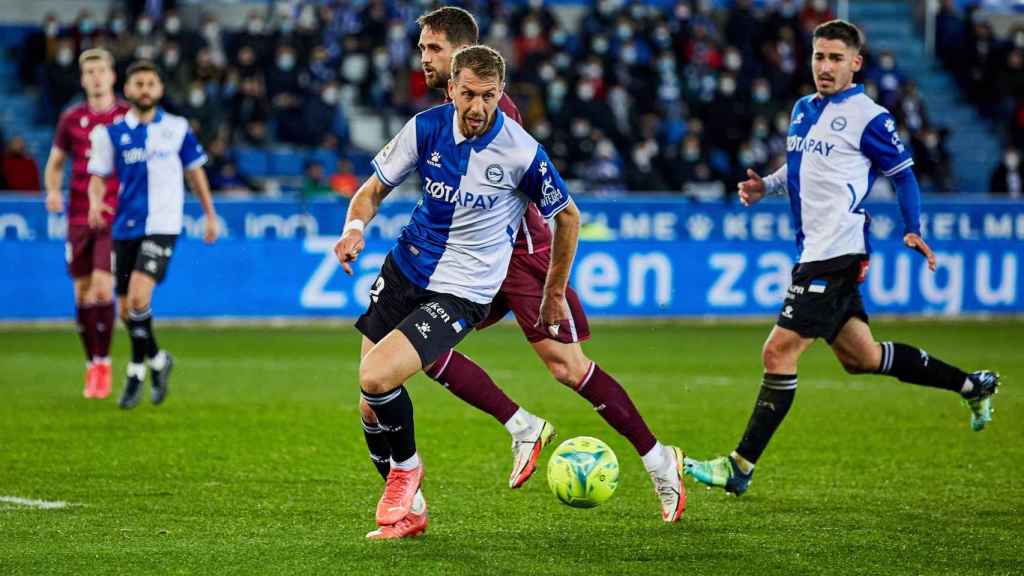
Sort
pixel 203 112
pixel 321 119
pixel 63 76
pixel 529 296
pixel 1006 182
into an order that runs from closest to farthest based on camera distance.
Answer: pixel 529 296
pixel 203 112
pixel 63 76
pixel 321 119
pixel 1006 182

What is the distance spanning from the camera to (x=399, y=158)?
6281mm

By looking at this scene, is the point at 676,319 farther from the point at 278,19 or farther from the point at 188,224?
the point at 278,19

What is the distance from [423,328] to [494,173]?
69 centimetres

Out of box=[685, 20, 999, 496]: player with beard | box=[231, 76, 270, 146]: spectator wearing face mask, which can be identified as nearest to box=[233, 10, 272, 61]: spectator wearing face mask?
box=[231, 76, 270, 146]: spectator wearing face mask

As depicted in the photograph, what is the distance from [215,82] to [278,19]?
8.43ft

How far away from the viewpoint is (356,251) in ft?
19.3

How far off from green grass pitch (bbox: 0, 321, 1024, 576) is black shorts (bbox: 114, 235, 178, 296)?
36.4 inches

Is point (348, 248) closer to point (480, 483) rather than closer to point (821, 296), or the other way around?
point (480, 483)

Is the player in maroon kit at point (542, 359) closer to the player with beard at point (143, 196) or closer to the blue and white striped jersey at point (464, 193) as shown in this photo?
the blue and white striped jersey at point (464, 193)

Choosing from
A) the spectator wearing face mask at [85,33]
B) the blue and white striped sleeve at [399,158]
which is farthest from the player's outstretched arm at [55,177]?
the spectator wearing face mask at [85,33]

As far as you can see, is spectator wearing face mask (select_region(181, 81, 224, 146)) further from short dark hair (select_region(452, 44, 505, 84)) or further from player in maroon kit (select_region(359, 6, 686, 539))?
short dark hair (select_region(452, 44, 505, 84))

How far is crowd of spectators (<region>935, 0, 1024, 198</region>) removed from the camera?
2636 centimetres

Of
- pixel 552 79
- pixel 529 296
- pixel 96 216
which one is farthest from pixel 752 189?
pixel 552 79

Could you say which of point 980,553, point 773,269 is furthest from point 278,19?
point 980,553
